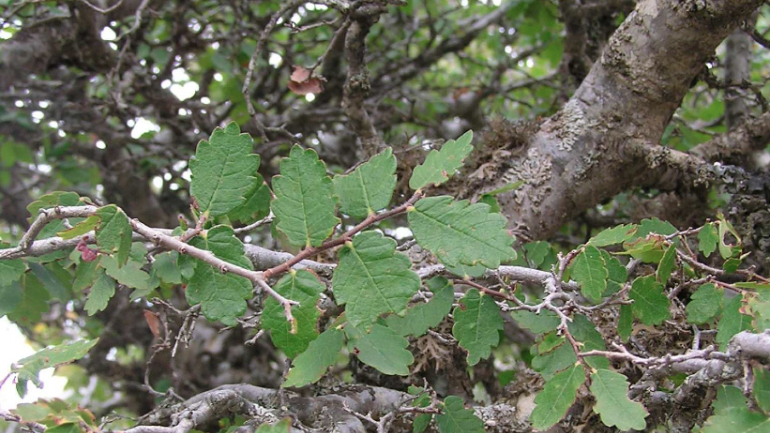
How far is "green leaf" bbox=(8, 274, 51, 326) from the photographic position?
4.07 feet

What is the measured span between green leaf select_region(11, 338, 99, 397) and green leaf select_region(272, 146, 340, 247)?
1.17ft

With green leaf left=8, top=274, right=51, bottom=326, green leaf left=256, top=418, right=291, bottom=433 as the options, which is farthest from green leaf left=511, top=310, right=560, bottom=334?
green leaf left=8, top=274, right=51, bottom=326

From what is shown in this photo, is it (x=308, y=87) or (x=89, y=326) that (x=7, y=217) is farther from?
(x=308, y=87)

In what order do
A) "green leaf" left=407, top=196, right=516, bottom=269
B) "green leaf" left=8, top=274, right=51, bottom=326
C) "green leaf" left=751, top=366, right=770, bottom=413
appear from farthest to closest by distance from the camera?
"green leaf" left=8, top=274, right=51, bottom=326 → "green leaf" left=407, top=196, right=516, bottom=269 → "green leaf" left=751, top=366, right=770, bottom=413

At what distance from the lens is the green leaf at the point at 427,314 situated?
1.08 m

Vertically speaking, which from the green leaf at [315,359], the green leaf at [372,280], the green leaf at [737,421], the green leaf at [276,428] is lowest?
the green leaf at [276,428]

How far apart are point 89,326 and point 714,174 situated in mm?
2308

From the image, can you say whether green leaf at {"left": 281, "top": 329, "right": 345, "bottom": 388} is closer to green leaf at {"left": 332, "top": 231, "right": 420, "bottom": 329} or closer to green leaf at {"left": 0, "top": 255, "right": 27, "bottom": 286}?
green leaf at {"left": 332, "top": 231, "right": 420, "bottom": 329}

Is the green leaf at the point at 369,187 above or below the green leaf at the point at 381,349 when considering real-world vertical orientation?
above

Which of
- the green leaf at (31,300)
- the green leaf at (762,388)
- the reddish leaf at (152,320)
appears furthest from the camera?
the reddish leaf at (152,320)

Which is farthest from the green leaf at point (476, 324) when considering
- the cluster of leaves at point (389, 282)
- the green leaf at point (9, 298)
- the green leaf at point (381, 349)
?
the green leaf at point (9, 298)

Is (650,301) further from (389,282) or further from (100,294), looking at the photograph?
(100,294)

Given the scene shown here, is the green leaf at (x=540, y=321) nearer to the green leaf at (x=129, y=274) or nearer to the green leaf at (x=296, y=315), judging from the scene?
the green leaf at (x=296, y=315)

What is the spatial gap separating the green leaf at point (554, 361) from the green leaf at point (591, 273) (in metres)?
0.10
